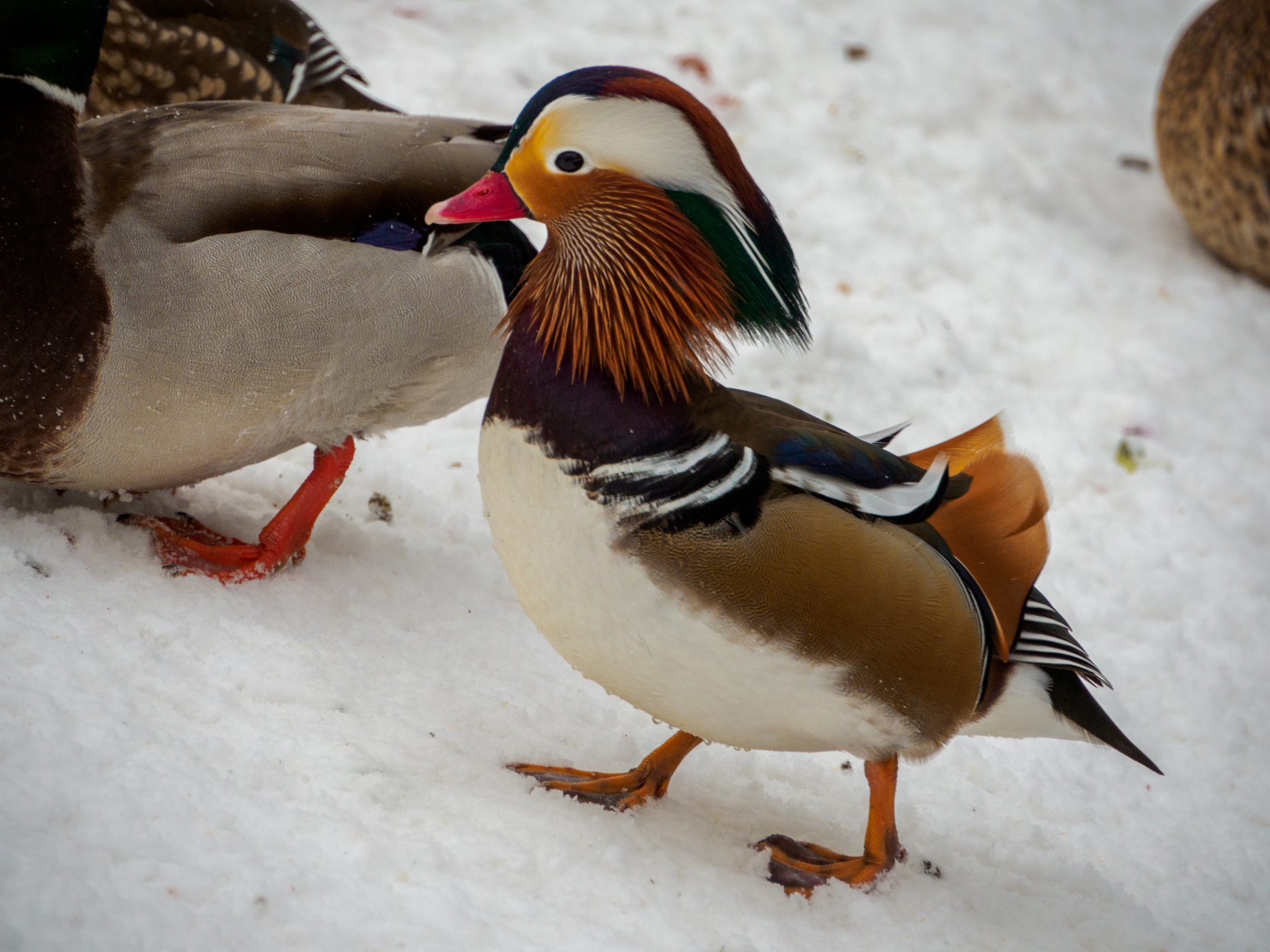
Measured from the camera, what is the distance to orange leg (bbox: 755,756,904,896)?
6.95ft

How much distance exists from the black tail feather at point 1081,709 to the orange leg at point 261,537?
1725 millimetres

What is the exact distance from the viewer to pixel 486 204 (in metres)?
1.96

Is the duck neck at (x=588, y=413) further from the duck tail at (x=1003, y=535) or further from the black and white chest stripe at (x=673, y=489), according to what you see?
the duck tail at (x=1003, y=535)

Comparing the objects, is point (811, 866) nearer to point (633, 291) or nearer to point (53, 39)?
point (633, 291)

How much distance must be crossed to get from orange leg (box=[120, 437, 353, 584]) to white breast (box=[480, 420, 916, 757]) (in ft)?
2.92

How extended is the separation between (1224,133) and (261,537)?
425 centimetres

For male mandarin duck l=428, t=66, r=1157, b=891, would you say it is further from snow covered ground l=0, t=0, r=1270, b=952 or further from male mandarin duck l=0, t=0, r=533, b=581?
male mandarin duck l=0, t=0, r=533, b=581

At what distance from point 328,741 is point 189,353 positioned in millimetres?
883

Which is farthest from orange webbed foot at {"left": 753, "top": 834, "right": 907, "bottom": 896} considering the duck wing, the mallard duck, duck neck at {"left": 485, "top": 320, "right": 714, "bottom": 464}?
the mallard duck

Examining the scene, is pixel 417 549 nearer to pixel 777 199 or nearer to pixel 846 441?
pixel 846 441

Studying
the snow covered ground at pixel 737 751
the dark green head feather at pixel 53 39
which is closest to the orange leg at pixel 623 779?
the snow covered ground at pixel 737 751

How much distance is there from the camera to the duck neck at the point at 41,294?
7.30 ft

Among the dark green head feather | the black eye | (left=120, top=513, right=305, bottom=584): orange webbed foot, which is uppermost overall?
the black eye

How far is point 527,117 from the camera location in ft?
6.11
